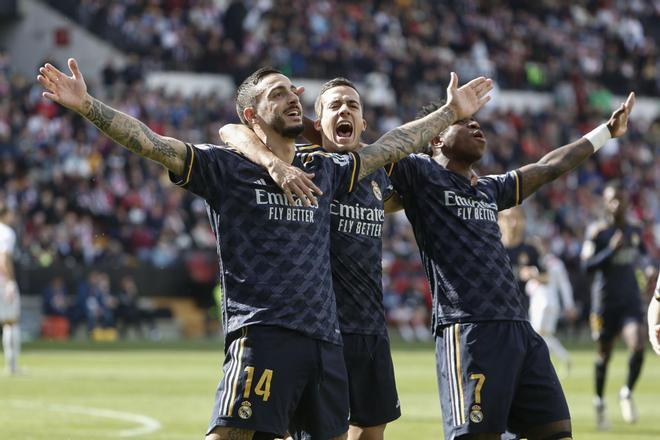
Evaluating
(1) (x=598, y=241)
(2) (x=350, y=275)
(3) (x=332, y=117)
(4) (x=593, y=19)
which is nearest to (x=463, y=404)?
(2) (x=350, y=275)

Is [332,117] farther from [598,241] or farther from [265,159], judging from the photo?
[598,241]

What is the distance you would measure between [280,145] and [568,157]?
7.16ft

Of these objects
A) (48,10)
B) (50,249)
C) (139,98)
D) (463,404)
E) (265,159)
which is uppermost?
(48,10)

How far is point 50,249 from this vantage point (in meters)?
28.6

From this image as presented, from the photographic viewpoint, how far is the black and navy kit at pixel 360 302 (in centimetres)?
780

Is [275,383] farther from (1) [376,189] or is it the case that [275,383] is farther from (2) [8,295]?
(2) [8,295]

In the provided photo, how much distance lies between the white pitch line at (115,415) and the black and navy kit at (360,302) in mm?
4720

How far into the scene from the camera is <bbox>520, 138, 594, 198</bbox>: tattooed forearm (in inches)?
330

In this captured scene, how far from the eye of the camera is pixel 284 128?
704 centimetres

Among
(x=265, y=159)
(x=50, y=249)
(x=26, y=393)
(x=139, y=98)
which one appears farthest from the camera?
(x=139, y=98)

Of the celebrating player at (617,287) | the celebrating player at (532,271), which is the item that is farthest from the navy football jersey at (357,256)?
the celebrating player at (617,287)

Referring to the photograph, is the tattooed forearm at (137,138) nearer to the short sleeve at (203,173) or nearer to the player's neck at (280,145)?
the short sleeve at (203,173)

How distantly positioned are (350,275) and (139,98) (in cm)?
2539

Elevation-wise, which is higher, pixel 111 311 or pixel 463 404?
pixel 111 311
